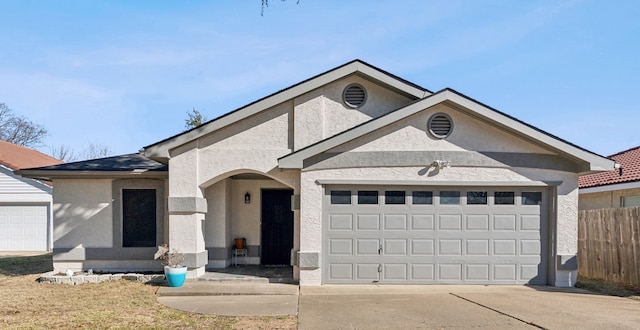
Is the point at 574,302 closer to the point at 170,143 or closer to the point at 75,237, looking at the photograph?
the point at 170,143

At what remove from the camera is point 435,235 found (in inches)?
445

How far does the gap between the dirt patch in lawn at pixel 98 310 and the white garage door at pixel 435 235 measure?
12.0 ft

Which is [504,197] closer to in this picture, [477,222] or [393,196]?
[477,222]

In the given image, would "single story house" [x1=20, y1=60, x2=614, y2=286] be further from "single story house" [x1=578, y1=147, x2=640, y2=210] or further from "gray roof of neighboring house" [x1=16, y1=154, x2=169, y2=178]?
"single story house" [x1=578, y1=147, x2=640, y2=210]

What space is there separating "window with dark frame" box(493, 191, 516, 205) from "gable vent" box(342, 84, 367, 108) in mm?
4179

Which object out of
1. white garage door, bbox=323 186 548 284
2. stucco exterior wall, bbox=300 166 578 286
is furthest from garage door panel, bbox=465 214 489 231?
stucco exterior wall, bbox=300 166 578 286

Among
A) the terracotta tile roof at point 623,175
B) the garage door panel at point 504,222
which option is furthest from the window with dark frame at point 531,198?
the terracotta tile roof at point 623,175

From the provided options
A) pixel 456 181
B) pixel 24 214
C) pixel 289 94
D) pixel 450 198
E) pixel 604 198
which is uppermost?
pixel 289 94

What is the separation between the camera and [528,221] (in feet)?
37.5

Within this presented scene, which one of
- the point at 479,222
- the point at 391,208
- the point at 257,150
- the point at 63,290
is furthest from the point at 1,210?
the point at 479,222

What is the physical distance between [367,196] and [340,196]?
68cm

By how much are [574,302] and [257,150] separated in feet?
26.1

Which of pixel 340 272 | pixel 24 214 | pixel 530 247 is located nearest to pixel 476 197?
pixel 530 247

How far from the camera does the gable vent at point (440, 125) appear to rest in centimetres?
1124
